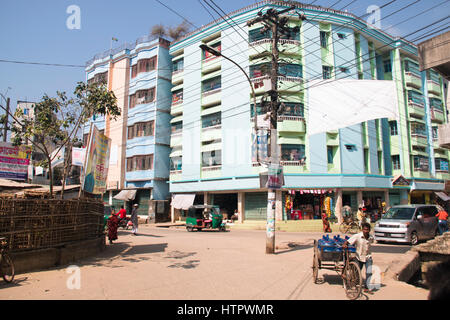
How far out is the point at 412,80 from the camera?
34.6 metres

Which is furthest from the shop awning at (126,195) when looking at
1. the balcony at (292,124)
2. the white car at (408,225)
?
the white car at (408,225)

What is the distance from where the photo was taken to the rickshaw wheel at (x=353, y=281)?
569 centimetres

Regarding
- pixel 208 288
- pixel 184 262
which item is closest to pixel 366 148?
pixel 184 262

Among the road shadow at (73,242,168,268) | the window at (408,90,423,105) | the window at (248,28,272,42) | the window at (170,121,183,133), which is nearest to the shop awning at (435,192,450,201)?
the window at (408,90,423,105)

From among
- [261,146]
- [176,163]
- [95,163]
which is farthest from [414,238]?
[176,163]

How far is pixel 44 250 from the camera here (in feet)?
26.4

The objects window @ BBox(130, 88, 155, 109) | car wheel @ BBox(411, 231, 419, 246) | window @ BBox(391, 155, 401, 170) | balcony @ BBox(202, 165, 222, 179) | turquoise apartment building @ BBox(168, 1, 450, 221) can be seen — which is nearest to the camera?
car wheel @ BBox(411, 231, 419, 246)

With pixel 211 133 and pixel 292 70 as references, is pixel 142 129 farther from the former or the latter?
pixel 292 70

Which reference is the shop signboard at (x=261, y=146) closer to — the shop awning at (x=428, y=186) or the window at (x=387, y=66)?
the shop awning at (x=428, y=186)

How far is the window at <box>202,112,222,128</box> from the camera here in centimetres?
3146

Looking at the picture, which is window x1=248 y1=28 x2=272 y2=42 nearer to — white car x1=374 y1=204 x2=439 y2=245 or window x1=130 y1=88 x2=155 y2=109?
window x1=130 y1=88 x2=155 y2=109

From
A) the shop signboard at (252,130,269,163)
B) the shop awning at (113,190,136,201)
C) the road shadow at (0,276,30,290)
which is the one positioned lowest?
the road shadow at (0,276,30,290)

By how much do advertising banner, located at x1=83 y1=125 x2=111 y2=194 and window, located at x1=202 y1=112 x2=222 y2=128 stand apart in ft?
61.8
